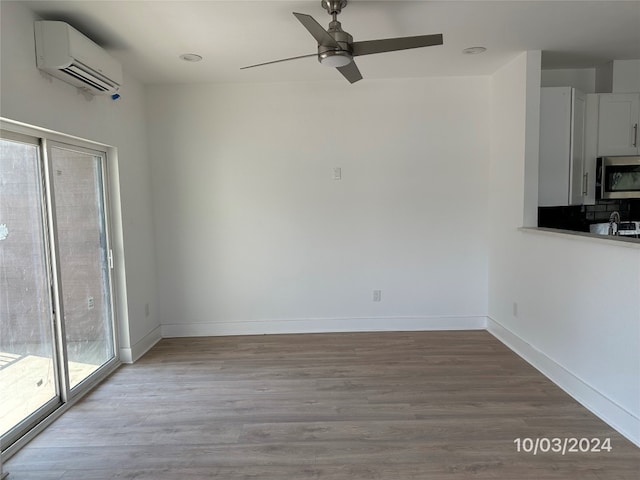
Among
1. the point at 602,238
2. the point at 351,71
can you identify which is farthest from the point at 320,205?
the point at 602,238

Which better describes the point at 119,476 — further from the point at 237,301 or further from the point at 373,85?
the point at 373,85

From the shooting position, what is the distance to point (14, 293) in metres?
2.29

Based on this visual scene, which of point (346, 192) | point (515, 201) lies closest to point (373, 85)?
point (346, 192)

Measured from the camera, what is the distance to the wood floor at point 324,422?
1975mm

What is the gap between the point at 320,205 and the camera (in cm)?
392

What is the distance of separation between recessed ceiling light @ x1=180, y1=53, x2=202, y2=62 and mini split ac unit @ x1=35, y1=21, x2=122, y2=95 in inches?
24.4

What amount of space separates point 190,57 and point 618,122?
3844 mm

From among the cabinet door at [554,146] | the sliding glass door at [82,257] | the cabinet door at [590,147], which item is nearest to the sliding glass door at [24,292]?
the sliding glass door at [82,257]

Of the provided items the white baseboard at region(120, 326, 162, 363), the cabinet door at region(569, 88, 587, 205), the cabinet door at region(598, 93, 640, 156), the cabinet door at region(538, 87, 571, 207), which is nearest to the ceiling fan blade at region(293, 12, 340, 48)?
the cabinet door at region(538, 87, 571, 207)

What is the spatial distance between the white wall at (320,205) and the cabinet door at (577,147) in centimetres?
76

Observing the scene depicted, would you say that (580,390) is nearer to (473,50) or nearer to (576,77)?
(473,50)

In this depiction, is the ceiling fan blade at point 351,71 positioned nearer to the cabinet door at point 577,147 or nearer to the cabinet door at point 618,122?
the cabinet door at point 577,147

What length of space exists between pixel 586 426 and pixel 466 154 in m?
2.59
